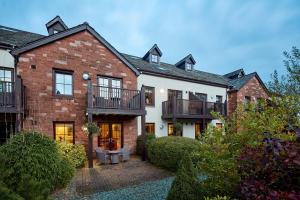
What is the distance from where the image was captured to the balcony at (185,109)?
51.0ft

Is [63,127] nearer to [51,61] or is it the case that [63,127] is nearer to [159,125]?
[51,61]

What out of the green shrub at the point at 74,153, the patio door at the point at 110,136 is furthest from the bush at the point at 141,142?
the green shrub at the point at 74,153

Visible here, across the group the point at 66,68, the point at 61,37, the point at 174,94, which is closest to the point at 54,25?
the point at 61,37

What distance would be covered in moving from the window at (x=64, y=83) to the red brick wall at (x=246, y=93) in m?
14.6

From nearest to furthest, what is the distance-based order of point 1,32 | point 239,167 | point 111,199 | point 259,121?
point 239,167
point 259,121
point 111,199
point 1,32

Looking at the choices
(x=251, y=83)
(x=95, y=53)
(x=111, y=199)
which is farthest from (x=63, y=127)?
(x=251, y=83)

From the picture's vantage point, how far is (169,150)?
1017 cm

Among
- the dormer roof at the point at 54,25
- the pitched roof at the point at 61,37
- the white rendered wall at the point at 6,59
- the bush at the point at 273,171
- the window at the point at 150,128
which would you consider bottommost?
the window at the point at 150,128

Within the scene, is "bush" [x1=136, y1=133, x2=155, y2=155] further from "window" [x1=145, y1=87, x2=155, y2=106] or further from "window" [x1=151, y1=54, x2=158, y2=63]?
"window" [x1=151, y1=54, x2=158, y2=63]

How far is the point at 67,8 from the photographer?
136375 mm

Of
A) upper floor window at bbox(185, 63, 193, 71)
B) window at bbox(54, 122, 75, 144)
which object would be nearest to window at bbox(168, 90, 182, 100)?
upper floor window at bbox(185, 63, 193, 71)

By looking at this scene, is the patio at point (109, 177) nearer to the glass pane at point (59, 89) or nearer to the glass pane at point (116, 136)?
the glass pane at point (116, 136)

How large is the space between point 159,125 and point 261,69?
11947 cm

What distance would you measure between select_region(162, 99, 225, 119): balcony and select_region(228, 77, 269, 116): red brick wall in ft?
14.0
